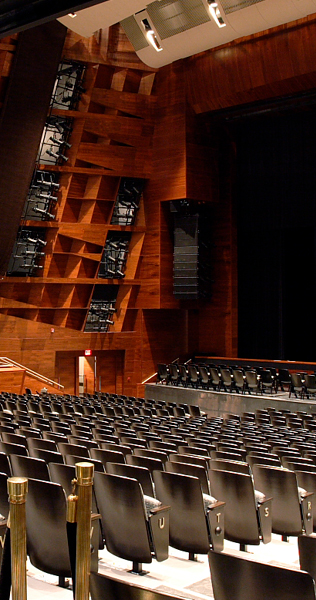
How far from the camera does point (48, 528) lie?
3779 mm

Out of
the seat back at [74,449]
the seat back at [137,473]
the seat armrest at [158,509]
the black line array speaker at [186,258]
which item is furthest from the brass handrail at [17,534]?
the black line array speaker at [186,258]

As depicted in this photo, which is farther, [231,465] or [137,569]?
[231,465]

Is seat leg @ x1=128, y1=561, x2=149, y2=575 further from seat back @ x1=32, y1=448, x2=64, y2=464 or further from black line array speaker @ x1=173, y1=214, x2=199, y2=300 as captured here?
black line array speaker @ x1=173, y1=214, x2=199, y2=300

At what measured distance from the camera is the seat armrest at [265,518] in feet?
15.0

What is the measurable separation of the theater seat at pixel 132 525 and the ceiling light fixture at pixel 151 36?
1596cm

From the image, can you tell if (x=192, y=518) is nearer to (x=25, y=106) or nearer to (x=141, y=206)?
(x=25, y=106)

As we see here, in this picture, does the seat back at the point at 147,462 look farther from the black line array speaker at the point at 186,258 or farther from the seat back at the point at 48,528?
the black line array speaker at the point at 186,258

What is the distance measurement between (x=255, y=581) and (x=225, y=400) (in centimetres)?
1555

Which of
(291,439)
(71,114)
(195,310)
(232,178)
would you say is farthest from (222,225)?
(291,439)

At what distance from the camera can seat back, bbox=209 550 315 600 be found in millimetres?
2381

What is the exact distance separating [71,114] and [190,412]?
11.2 m

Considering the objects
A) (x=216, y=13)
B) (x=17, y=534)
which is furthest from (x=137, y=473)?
(x=216, y=13)

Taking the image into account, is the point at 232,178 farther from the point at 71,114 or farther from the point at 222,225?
the point at 71,114

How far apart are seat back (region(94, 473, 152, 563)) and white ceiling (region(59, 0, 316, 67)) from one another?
13.3m
